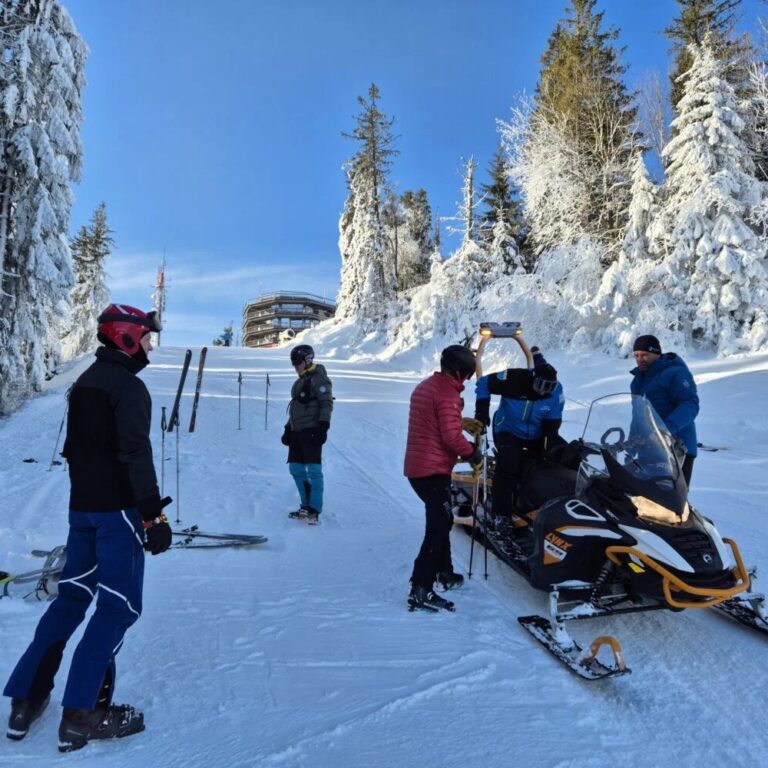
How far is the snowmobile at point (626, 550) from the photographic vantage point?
132 inches

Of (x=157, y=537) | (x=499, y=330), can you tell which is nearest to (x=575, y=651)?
(x=157, y=537)

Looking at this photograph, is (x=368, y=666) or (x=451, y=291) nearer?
(x=368, y=666)

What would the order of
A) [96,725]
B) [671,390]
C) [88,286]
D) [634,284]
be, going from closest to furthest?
[96,725] → [671,390] → [634,284] → [88,286]

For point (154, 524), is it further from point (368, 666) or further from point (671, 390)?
point (671, 390)

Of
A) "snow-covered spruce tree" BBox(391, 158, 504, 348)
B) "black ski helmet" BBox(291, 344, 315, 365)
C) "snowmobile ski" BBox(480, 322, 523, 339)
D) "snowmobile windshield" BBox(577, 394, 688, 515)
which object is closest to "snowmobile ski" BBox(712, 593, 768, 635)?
"snowmobile windshield" BBox(577, 394, 688, 515)

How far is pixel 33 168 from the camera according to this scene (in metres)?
13.6

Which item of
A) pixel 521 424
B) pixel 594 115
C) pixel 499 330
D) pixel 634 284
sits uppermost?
pixel 594 115

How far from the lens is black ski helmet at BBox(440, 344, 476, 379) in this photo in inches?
167

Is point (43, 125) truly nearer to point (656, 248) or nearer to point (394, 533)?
point (394, 533)

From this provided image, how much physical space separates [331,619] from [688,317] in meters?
16.4

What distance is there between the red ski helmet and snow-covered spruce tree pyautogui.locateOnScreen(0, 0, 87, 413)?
1372 cm

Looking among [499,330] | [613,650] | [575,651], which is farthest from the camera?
[499,330]

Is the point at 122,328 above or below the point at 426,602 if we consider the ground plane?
above

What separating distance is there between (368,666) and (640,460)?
2.22 meters
